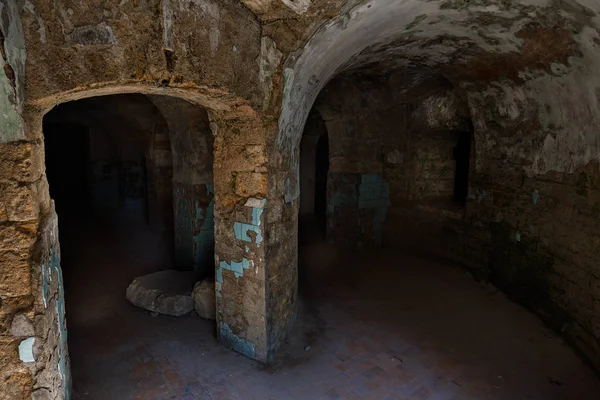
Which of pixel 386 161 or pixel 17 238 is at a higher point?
pixel 386 161

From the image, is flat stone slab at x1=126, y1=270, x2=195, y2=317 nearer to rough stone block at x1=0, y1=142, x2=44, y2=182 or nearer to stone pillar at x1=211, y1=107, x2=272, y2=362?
stone pillar at x1=211, y1=107, x2=272, y2=362

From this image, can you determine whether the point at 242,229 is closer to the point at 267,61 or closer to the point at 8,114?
the point at 267,61

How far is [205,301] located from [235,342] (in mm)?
772

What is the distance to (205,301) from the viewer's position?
431 centimetres

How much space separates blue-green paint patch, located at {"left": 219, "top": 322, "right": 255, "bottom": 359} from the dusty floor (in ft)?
0.29

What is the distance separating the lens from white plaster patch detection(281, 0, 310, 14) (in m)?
2.70

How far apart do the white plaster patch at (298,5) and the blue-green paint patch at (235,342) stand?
111 inches

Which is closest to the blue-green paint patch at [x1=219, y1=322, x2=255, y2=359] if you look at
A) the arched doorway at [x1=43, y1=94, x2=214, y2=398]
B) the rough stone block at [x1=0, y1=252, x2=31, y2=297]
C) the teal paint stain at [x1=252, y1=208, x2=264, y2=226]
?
the arched doorway at [x1=43, y1=94, x2=214, y2=398]

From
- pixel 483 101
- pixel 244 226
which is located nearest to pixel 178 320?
pixel 244 226

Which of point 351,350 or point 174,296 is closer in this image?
point 351,350

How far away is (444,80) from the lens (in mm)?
5512

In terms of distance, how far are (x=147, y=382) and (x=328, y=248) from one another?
4.09m

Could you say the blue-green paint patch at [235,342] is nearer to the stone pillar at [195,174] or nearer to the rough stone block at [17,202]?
the stone pillar at [195,174]

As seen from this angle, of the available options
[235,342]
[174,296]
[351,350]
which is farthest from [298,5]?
[174,296]
